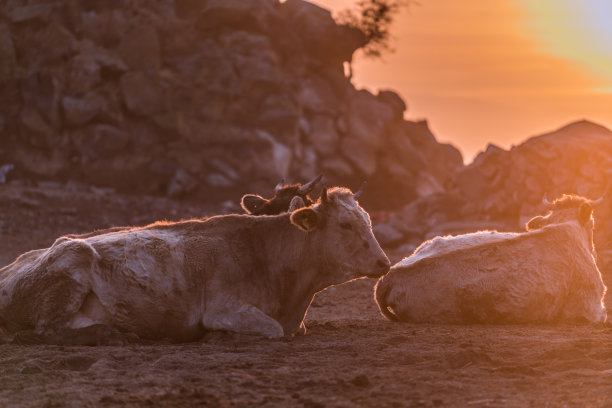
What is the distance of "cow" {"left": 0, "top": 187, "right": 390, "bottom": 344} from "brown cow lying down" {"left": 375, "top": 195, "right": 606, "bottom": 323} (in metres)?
1.58

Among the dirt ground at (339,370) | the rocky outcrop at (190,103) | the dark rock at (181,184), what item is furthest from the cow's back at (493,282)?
the rocky outcrop at (190,103)

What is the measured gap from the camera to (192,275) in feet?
33.7

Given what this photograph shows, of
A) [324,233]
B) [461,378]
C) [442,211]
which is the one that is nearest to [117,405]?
[461,378]

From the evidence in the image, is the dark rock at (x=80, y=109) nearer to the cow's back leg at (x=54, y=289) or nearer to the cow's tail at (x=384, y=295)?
the cow's tail at (x=384, y=295)

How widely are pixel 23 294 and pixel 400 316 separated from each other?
5087 millimetres

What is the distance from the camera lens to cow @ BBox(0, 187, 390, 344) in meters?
9.84

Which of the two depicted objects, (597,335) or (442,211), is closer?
(597,335)

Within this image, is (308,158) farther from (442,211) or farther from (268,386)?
(268,386)

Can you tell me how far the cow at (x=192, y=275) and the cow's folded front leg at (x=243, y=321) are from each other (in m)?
0.01

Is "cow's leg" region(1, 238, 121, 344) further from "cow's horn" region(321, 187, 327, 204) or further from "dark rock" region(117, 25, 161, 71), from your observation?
"dark rock" region(117, 25, 161, 71)

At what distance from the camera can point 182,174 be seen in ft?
126

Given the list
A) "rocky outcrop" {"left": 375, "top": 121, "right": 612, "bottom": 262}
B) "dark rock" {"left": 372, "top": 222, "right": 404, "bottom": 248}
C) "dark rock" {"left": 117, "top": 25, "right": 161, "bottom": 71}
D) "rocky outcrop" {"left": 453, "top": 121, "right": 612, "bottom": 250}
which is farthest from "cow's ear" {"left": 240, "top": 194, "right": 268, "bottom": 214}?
"dark rock" {"left": 117, "top": 25, "right": 161, "bottom": 71}

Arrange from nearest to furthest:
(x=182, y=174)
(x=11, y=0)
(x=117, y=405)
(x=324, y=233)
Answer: (x=117, y=405), (x=324, y=233), (x=182, y=174), (x=11, y=0)

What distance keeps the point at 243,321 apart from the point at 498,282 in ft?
11.5
